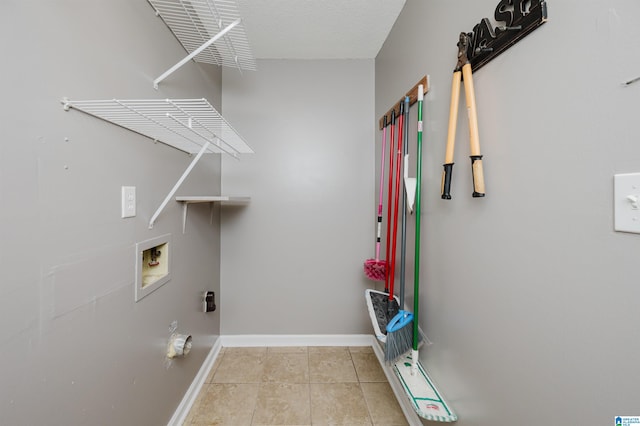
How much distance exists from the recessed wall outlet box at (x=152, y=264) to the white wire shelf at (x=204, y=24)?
0.75 meters

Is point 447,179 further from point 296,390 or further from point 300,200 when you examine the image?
point 296,390

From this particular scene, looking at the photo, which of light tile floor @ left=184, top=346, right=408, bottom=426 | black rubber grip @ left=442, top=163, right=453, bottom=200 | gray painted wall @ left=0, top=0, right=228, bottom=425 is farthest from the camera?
light tile floor @ left=184, top=346, right=408, bottom=426

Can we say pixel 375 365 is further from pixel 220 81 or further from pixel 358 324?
pixel 220 81

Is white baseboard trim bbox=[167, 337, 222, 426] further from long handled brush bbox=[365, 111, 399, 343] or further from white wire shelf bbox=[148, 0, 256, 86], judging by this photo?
white wire shelf bbox=[148, 0, 256, 86]

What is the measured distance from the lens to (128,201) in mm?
1031

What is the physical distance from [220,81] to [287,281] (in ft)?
5.79

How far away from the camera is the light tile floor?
4.96 feet

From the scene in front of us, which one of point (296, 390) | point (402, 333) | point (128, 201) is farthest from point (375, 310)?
point (128, 201)

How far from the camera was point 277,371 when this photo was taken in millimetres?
1896

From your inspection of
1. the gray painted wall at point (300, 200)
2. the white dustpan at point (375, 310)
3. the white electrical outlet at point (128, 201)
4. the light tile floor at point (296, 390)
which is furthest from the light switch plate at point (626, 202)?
the gray painted wall at point (300, 200)

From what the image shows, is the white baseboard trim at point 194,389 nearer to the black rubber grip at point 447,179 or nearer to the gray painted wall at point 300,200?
the gray painted wall at point 300,200

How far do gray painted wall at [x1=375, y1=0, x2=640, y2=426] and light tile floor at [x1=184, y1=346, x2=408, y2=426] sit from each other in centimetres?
73

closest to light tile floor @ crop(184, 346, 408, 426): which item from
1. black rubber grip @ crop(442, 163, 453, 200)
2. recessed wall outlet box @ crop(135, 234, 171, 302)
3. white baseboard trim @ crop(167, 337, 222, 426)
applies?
white baseboard trim @ crop(167, 337, 222, 426)

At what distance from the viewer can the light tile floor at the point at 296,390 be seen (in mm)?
1513
